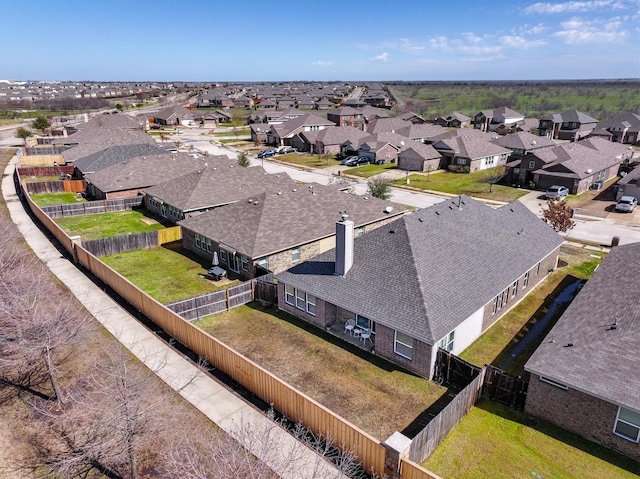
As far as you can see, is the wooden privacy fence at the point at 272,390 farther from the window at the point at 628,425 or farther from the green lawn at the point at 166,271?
the window at the point at 628,425

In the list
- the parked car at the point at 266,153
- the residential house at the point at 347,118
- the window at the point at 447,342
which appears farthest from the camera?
the residential house at the point at 347,118

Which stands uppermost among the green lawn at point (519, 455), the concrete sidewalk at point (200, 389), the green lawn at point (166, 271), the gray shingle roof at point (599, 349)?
the gray shingle roof at point (599, 349)

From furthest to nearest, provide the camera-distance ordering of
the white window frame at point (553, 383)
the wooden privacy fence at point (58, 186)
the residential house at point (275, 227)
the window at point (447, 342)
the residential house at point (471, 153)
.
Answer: the residential house at point (471, 153), the wooden privacy fence at point (58, 186), the residential house at point (275, 227), the window at point (447, 342), the white window frame at point (553, 383)

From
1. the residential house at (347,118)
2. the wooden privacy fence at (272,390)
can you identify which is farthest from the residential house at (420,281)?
the residential house at (347,118)

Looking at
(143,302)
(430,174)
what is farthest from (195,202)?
(430,174)

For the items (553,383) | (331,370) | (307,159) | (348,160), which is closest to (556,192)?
(348,160)
